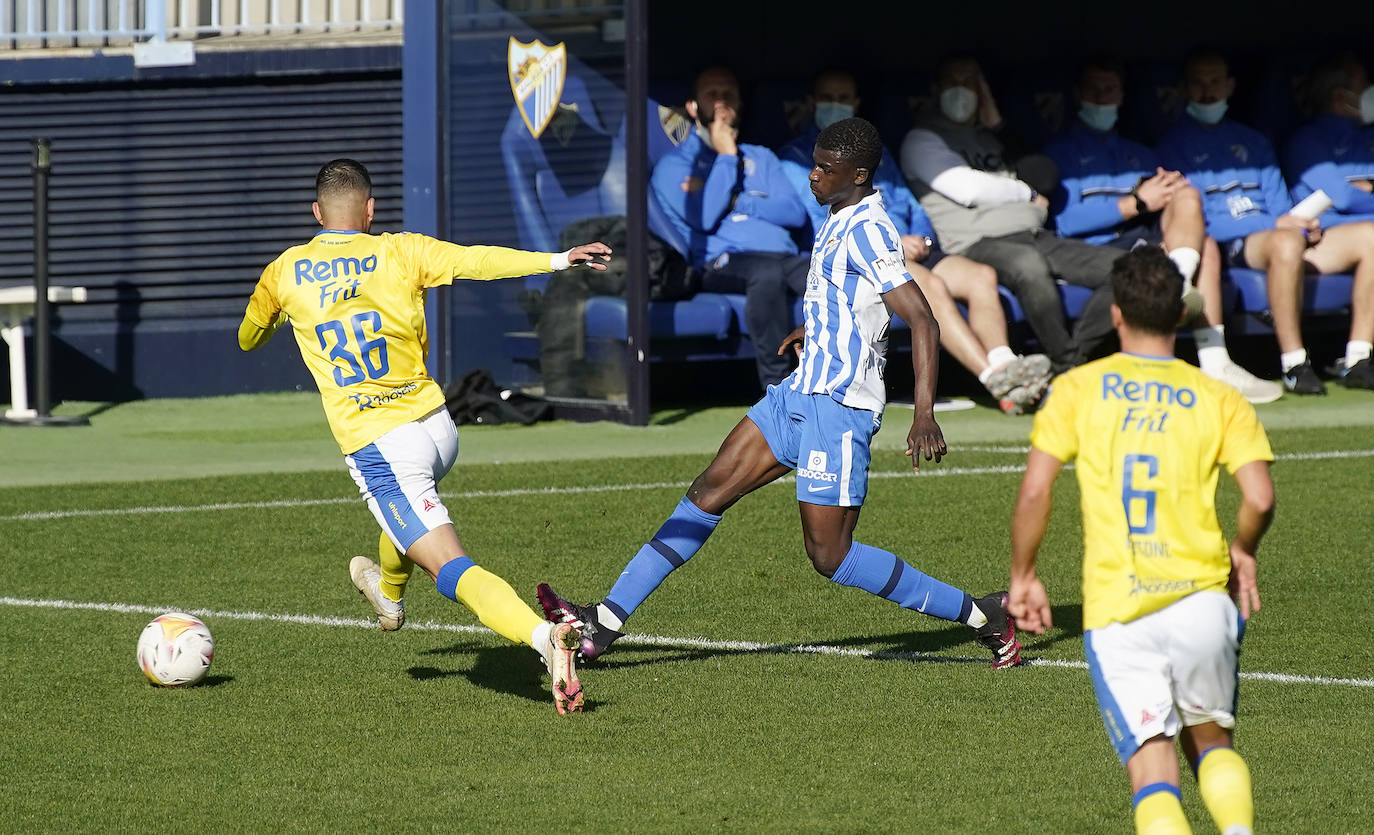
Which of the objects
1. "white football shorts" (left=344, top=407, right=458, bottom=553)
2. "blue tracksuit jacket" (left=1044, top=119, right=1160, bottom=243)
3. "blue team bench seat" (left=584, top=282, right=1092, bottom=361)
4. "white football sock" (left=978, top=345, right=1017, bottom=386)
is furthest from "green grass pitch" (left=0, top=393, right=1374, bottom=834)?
"blue tracksuit jacket" (left=1044, top=119, right=1160, bottom=243)

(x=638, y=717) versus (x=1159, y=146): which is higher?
(x=1159, y=146)

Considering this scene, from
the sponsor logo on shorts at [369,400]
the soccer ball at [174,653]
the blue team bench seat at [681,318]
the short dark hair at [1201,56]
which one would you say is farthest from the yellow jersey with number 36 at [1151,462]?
the short dark hair at [1201,56]

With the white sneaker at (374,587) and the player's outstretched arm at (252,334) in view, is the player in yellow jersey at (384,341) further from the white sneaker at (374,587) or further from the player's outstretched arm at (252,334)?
the white sneaker at (374,587)

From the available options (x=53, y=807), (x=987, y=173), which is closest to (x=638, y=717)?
(x=53, y=807)

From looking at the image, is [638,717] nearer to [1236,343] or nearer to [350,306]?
[350,306]

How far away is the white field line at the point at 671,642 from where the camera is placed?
578cm

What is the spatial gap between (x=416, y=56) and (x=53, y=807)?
9.11 m

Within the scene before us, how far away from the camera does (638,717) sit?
5.42m

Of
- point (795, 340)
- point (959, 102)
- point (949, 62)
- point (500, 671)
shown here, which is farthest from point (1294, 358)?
point (500, 671)

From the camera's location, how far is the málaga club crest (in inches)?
470

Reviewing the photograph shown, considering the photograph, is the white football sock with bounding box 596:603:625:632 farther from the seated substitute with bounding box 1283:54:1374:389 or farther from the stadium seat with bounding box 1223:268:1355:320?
the seated substitute with bounding box 1283:54:1374:389

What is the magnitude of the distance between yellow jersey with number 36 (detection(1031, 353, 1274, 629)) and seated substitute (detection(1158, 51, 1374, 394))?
884 centimetres

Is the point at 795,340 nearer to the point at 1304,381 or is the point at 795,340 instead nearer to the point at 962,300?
the point at 962,300

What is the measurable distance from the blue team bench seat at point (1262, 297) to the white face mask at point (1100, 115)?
59.0 inches
